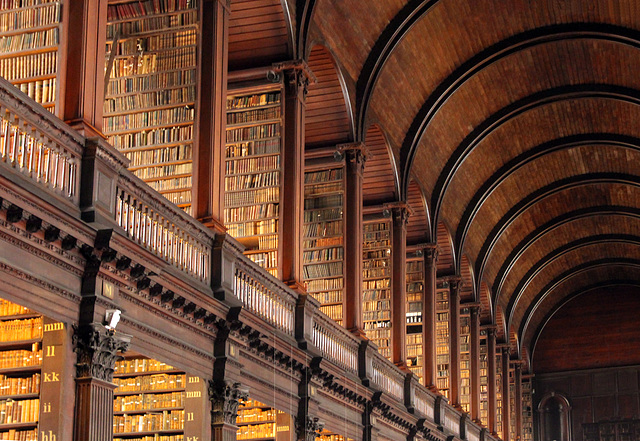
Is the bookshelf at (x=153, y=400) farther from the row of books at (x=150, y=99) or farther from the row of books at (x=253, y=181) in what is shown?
the row of books at (x=253, y=181)

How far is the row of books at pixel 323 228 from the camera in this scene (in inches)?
602

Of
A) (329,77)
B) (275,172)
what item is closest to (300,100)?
(275,172)

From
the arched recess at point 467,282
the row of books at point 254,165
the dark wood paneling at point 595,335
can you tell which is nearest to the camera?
the row of books at point 254,165


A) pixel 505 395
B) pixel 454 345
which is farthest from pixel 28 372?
pixel 505 395

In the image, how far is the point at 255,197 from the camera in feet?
41.1

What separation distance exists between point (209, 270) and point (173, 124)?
5.41 feet

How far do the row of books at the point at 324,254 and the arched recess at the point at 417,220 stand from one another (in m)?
4.85

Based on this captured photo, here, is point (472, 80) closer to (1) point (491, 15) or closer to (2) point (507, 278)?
(1) point (491, 15)

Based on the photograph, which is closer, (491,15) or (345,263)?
(345,263)

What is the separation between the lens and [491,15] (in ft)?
57.6

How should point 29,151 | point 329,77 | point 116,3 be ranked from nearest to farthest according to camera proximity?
point 29,151 < point 116,3 < point 329,77

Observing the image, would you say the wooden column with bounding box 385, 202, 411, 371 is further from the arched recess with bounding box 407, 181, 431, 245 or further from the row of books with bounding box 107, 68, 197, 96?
the row of books with bounding box 107, 68, 197, 96

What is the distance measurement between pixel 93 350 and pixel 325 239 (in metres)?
8.09

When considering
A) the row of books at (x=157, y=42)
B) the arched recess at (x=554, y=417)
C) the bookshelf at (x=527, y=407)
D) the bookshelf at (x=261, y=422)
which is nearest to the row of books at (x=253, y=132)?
the row of books at (x=157, y=42)
